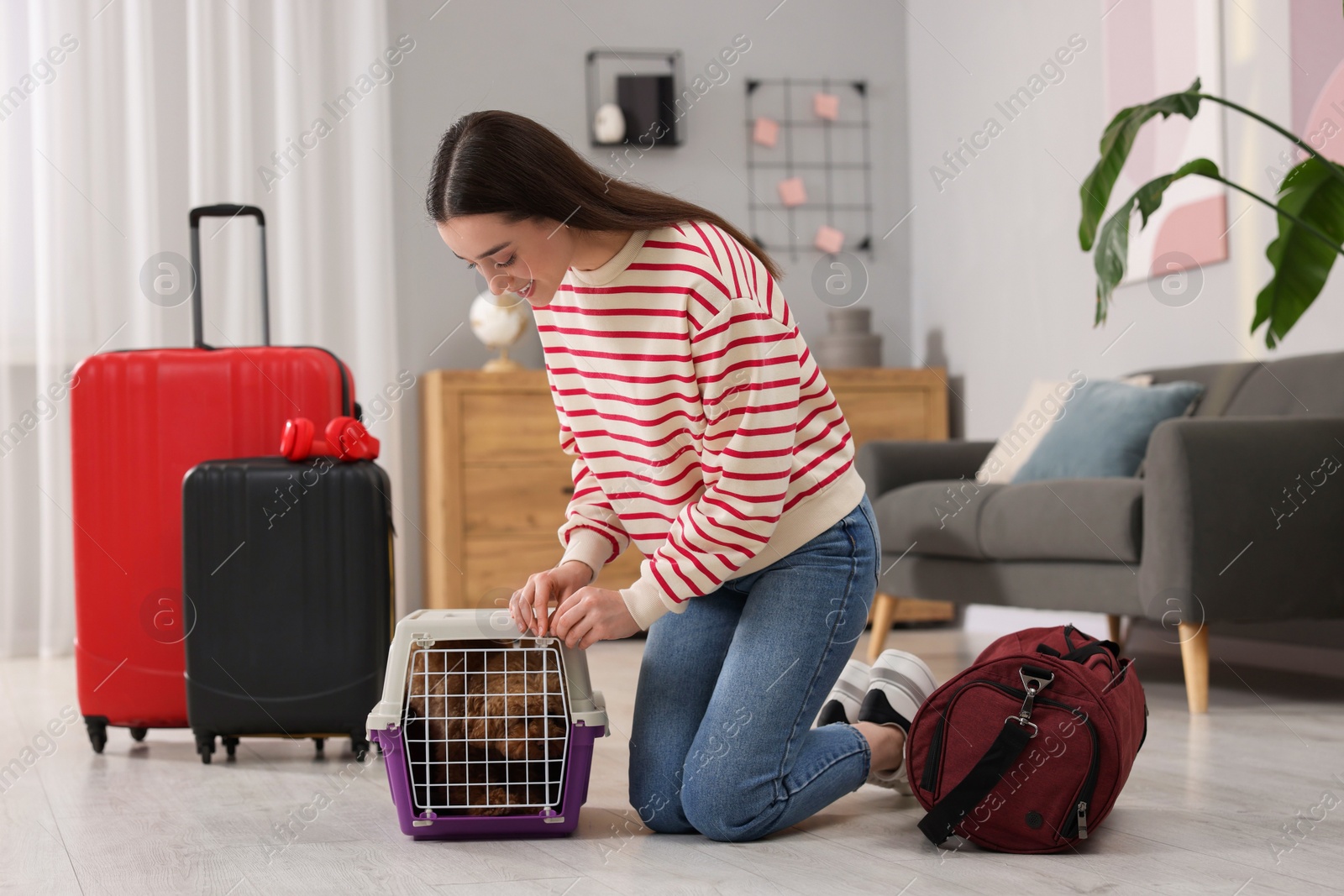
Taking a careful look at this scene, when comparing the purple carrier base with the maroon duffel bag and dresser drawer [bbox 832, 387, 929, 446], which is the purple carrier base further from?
dresser drawer [bbox 832, 387, 929, 446]

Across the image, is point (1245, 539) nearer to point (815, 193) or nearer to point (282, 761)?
point (282, 761)

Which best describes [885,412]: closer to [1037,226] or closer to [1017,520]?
[1037,226]

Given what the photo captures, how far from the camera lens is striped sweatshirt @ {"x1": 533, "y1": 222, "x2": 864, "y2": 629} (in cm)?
145

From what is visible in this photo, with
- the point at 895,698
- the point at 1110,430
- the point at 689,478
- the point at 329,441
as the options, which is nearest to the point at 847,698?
the point at 895,698

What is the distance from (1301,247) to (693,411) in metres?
1.38

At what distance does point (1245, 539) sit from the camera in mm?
2391

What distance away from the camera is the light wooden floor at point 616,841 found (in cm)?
138

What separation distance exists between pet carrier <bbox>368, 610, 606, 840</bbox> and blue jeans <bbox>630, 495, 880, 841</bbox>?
98 millimetres

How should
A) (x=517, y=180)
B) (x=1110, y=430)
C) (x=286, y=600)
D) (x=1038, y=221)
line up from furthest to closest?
(x=1038, y=221), (x=1110, y=430), (x=286, y=600), (x=517, y=180)

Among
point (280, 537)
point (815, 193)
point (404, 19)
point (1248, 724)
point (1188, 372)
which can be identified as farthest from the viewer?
point (815, 193)

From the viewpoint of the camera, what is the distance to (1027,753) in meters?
1.46

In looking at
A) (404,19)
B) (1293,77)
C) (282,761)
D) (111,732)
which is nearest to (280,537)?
(282,761)

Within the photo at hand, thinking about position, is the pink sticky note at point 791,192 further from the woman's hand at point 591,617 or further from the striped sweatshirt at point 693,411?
the woman's hand at point 591,617

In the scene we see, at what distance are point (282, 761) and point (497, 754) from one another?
0.71 meters
